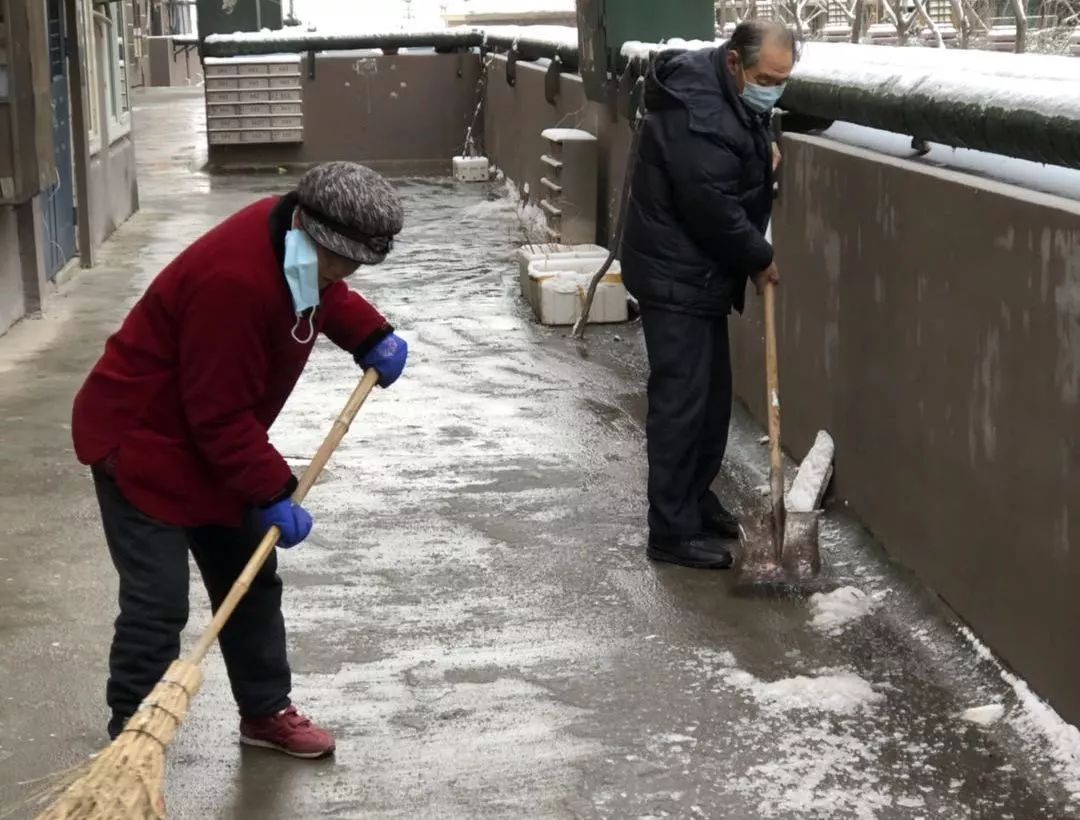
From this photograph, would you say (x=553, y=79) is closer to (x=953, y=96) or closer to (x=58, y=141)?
(x=58, y=141)

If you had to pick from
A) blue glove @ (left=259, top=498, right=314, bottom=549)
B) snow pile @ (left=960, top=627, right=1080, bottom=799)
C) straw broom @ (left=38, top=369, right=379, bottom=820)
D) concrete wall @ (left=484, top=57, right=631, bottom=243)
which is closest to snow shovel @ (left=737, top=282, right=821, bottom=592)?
snow pile @ (left=960, top=627, right=1080, bottom=799)

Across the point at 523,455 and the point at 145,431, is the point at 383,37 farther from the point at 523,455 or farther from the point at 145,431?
the point at 145,431

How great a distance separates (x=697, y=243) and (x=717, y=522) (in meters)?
1.09

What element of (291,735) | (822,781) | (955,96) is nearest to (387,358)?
(291,735)

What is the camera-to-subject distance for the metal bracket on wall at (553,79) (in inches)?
530

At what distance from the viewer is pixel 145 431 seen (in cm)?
388

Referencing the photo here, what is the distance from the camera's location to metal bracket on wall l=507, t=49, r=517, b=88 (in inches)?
635

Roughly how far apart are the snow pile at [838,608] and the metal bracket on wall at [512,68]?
11381mm

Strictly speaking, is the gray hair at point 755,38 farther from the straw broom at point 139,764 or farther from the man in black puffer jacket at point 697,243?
the straw broom at point 139,764

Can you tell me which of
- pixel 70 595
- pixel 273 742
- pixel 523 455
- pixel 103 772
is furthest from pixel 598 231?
pixel 103 772

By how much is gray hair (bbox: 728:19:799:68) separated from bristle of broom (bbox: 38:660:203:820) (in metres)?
2.87

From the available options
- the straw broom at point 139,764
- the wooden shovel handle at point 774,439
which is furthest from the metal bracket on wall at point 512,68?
the straw broom at point 139,764

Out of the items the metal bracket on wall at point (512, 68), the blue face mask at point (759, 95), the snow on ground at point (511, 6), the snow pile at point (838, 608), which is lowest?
the snow pile at point (838, 608)

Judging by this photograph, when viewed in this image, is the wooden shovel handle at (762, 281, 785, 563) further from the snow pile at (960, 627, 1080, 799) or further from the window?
the window
